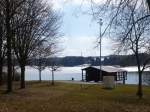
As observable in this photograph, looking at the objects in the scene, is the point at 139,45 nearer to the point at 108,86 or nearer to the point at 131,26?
the point at 108,86

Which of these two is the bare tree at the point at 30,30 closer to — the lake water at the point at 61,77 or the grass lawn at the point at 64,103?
the grass lawn at the point at 64,103

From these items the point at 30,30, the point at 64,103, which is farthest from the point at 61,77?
the point at 64,103

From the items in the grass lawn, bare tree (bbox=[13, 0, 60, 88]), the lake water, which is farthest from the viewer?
the lake water

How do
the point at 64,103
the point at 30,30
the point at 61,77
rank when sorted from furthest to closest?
the point at 61,77, the point at 30,30, the point at 64,103

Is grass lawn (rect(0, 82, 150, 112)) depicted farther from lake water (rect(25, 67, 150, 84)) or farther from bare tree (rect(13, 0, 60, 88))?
lake water (rect(25, 67, 150, 84))

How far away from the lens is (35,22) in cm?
3953

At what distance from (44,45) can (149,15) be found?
2839cm

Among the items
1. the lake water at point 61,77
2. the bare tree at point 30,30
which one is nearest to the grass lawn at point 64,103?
the bare tree at point 30,30

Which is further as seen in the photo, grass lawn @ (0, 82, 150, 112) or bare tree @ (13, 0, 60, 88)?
bare tree @ (13, 0, 60, 88)

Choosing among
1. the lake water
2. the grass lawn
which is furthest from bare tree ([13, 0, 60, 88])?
the lake water

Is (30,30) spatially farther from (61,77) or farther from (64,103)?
(61,77)

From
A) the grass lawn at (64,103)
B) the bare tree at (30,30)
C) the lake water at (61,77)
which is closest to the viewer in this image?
the grass lawn at (64,103)

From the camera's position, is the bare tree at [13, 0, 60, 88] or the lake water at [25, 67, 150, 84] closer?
the bare tree at [13, 0, 60, 88]

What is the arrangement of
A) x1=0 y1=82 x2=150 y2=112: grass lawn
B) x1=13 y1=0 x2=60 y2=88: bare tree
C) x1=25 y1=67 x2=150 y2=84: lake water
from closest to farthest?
1. x1=0 y1=82 x2=150 y2=112: grass lawn
2. x1=13 y1=0 x2=60 y2=88: bare tree
3. x1=25 y1=67 x2=150 y2=84: lake water
